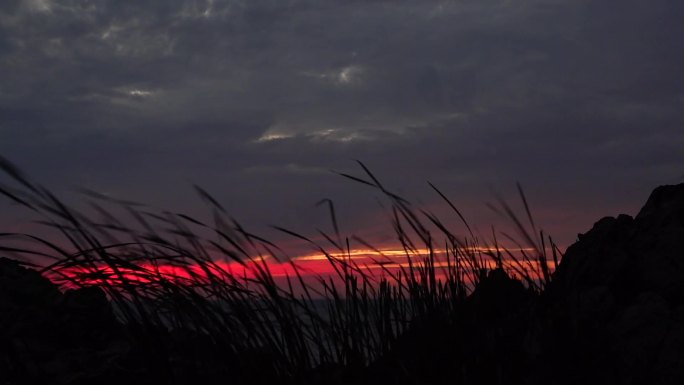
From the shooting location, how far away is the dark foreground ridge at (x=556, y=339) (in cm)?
258

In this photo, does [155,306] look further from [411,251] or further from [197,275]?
[411,251]

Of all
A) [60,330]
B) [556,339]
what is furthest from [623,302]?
[60,330]

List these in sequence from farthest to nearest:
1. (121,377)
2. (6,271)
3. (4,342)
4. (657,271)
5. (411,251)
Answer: (6,271), (121,377), (411,251), (657,271), (4,342)

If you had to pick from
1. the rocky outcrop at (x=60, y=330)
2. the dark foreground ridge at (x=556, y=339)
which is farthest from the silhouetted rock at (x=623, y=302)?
the rocky outcrop at (x=60, y=330)

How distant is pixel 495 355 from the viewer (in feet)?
9.36

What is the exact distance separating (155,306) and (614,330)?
67.4 inches

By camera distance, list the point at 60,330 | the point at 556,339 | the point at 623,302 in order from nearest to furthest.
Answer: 1. the point at 556,339
2. the point at 623,302
3. the point at 60,330

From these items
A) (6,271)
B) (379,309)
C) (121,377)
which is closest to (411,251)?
(379,309)

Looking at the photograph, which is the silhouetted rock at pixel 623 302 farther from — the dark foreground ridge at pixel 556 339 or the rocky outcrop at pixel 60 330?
the rocky outcrop at pixel 60 330

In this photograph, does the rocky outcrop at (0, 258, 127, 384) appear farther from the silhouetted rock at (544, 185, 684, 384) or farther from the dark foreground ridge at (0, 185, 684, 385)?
the silhouetted rock at (544, 185, 684, 384)

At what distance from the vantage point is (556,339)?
2.69 meters

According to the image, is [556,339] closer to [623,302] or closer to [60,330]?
[623,302]

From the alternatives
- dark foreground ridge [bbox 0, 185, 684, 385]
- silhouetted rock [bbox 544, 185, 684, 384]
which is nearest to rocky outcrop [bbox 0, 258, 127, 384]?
dark foreground ridge [bbox 0, 185, 684, 385]

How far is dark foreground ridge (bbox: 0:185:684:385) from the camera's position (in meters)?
2.58
